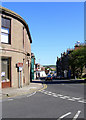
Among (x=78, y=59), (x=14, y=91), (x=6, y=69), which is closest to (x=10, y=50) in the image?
(x=6, y=69)

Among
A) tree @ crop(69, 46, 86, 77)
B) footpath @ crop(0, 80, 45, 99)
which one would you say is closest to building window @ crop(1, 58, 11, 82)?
footpath @ crop(0, 80, 45, 99)

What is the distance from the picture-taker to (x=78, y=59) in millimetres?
42000

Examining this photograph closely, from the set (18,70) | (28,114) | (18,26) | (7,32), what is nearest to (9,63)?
(18,70)

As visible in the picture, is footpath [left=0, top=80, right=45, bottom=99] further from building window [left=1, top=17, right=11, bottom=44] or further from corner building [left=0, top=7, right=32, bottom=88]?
building window [left=1, top=17, right=11, bottom=44]

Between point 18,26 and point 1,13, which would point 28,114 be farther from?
point 18,26

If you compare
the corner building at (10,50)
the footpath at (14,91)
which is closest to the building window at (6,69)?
the corner building at (10,50)

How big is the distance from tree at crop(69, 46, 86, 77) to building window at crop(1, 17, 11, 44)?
1980 cm

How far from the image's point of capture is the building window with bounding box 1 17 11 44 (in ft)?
56.4

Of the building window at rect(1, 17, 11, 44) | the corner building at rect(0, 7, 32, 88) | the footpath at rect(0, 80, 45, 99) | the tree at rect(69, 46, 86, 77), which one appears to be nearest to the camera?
the footpath at rect(0, 80, 45, 99)

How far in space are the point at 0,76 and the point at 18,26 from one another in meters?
6.31

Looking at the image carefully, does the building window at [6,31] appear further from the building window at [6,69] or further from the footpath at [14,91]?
the footpath at [14,91]

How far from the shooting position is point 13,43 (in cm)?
1812

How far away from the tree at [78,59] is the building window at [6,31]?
19797mm

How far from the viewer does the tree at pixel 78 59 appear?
34.8 meters
